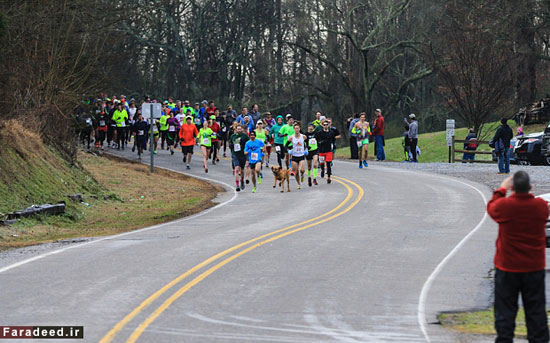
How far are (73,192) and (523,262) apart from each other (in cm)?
1814

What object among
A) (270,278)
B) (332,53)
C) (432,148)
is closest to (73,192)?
(270,278)

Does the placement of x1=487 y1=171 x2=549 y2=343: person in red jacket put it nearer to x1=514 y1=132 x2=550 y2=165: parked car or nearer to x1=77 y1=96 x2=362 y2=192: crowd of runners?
x1=77 y1=96 x2=362 y2=192: crowd of runners

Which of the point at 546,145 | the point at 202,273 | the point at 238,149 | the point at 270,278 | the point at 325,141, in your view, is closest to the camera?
the point at 270,278

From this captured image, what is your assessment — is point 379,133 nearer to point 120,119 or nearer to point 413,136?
point 413,136

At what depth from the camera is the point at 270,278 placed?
38.2 feet

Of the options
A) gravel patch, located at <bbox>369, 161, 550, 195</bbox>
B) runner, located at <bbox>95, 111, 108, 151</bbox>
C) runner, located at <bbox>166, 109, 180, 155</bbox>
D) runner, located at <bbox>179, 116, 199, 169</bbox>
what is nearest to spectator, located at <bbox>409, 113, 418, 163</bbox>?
gravel patch, located at <bbox>369, 161, 550, 195</bbox>

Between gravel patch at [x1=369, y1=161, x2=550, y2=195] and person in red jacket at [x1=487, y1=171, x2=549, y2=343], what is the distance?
50.5 feet

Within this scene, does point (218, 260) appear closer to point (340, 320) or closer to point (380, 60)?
point (340, 320)

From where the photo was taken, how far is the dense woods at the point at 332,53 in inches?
1660

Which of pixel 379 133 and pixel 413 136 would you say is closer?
pixel 413 136

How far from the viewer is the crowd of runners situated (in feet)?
84.8

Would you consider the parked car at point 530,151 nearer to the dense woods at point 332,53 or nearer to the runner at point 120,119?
the dense woods at point 332,53

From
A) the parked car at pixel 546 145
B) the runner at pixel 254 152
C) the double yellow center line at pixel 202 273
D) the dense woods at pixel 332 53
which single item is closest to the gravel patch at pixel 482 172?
the parked car at pixel 546 145

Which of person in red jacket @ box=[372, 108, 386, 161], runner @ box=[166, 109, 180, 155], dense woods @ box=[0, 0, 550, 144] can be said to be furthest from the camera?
dense woods @ box=[0, 0, 550, 144]
